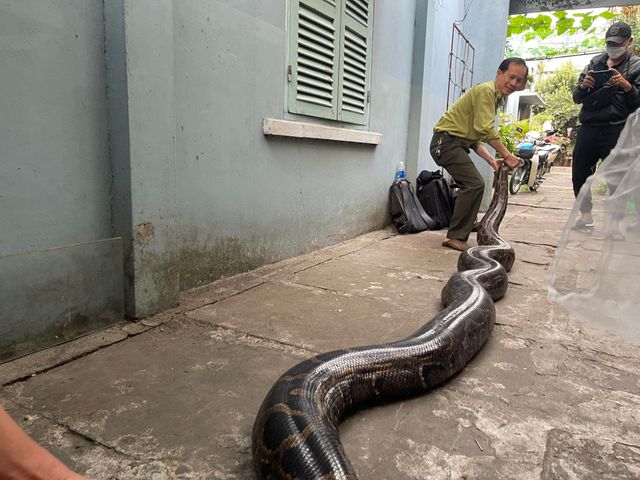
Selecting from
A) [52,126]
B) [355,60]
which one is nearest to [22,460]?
[52,126]

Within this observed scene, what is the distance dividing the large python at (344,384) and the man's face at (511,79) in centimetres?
296

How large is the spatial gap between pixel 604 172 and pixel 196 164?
2864 millimetres

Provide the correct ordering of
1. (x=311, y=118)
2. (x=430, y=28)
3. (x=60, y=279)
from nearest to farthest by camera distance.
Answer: (x=60, y=279) < (x=311, y=118) < (x=430, y=28)

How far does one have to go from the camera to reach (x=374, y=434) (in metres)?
1.79

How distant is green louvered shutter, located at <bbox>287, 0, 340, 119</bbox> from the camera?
4203mm

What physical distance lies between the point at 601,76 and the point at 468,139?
167cm

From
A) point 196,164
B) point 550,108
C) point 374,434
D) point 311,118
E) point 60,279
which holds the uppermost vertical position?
point 550,108

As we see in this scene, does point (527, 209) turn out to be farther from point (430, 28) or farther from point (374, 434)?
point (374, 434)

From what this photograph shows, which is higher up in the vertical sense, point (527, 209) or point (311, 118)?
point (311, 118)

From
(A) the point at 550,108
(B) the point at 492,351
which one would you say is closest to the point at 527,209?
(B) the point at 492,351

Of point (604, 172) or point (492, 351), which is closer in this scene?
point (492, 351)

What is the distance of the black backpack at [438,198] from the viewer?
6738 millimetres

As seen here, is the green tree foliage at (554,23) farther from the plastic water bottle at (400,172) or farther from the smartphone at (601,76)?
the plastic water bottle at (400,172)

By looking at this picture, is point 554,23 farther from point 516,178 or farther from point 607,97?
point 607,97
